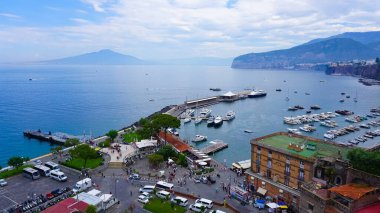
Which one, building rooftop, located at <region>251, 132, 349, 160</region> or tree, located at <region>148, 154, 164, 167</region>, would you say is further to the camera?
tree, located at <region>148, 154, 164, 167</region>

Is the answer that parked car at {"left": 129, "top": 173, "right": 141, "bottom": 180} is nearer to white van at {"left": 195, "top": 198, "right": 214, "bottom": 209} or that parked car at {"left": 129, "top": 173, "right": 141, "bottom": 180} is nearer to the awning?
white van at {"left": 195, "top": 198, "right": 214, "bottom": 209}

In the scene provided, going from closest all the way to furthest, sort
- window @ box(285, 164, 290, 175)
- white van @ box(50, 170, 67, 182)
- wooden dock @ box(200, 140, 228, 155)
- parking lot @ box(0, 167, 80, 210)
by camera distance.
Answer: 1. parking lot @ box(0, 167, 80, 210)
2. window @ box(285, 164, 290, 175)
3. white van @ box(50, 170, 67, 182)
4. wooden dock @ box(200, 140, 228, 155)

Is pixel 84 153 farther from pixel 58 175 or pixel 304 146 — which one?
pixel 304 146

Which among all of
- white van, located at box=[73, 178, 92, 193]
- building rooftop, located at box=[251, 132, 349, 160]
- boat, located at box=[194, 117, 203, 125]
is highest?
building rooftop, located at box=[251, 132, 349, 160]

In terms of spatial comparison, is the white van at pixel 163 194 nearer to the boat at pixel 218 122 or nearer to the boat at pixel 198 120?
the boat at pixel 218 122

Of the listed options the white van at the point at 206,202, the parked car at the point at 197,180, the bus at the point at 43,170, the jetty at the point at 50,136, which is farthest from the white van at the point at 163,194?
the jetty at the point at 50,136

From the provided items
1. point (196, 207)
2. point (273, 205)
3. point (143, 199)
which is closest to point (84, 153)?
point (143, 199)

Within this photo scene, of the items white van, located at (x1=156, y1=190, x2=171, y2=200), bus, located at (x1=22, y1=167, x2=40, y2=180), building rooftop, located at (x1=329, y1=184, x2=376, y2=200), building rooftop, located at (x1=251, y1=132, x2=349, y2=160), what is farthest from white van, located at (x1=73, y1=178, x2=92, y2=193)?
building rooftop, located at (x1=329, y1=184, x2=376, y2=200)
